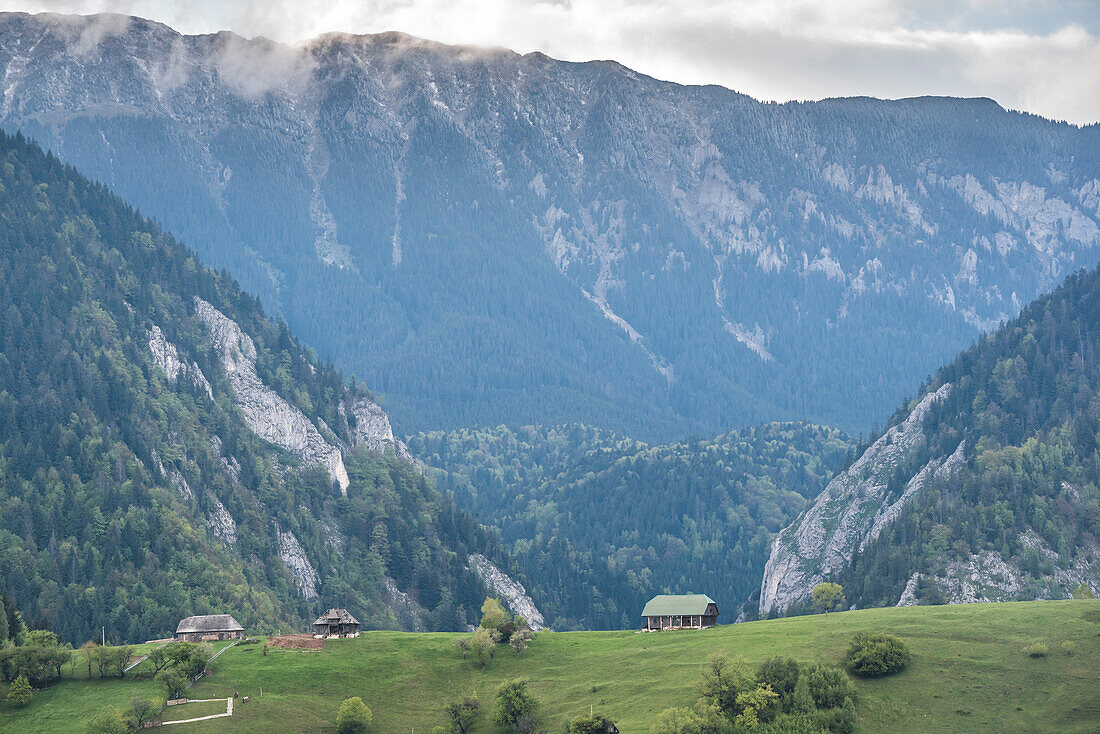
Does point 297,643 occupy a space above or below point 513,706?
above

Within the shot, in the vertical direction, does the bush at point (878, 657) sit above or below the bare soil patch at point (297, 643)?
A: above

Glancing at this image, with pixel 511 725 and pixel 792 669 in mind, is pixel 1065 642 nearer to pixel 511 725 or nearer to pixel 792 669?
pixel 792 669

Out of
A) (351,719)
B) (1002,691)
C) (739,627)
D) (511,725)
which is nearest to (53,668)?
(351,719)

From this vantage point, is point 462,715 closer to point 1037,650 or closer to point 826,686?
→ point 826,686

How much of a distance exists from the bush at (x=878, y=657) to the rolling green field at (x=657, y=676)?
127cm

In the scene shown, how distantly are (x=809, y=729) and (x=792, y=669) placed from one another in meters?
11.2

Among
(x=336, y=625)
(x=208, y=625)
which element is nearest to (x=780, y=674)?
(x=336, y=625)

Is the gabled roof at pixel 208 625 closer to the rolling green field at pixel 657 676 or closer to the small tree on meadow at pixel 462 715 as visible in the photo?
the rolling green field at pixel 657 676

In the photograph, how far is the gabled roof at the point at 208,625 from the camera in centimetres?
19288

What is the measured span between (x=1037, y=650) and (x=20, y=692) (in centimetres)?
10905

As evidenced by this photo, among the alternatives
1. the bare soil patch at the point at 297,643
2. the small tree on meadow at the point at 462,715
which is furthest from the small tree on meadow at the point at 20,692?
the small tree on meadow at the point at 462,715

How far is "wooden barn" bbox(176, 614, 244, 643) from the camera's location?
A: 19238 cm

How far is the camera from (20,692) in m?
156

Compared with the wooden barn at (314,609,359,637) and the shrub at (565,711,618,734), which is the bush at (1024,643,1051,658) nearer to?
the shrub at (565,711,618,734)
